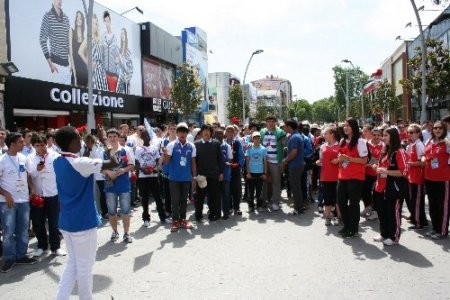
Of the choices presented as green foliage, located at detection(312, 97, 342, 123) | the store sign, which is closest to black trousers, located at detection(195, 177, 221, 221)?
the store sign

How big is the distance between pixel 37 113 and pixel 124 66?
344 inches

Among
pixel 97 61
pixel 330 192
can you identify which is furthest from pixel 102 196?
pixel 97 61

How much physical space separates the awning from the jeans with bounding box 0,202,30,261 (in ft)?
41.2

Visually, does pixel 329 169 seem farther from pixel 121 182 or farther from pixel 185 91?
pixel 185 91

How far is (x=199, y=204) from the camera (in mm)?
8867

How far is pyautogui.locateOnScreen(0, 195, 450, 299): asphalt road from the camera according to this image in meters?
4.66

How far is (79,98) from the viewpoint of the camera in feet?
66.8

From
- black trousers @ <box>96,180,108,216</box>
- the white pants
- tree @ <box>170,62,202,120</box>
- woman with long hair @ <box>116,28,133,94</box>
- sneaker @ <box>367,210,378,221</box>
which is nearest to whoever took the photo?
the white pants

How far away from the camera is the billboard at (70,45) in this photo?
17297 millimetres

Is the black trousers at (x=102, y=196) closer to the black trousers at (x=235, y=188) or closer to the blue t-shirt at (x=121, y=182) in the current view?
the blue t-shirt at (x=121, y=182)

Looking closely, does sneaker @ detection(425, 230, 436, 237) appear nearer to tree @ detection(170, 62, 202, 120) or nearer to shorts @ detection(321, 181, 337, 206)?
shorts @ detection(321, 181, 337, 206)

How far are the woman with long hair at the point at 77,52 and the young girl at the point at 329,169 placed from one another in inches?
642

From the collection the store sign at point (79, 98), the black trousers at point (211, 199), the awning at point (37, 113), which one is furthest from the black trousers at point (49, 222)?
the store sign at point (79, 98)

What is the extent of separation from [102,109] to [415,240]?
19.5 m
